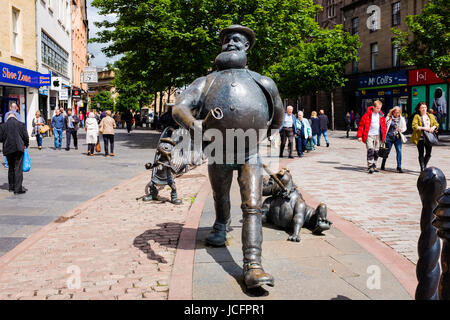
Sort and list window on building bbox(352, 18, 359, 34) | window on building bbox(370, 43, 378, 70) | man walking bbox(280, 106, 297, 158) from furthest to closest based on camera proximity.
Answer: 1. window on building bbox(352, 18, 359, 34)
2. window on building bbox(370, 43, 378, 70)
3. man walking bbox(280, 106, 297, 158)

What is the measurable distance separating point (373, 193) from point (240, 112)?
554 cm

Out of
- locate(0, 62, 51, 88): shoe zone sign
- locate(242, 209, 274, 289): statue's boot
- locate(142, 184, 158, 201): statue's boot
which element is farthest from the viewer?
locate(0, 62, 51, 88): shoe zone sign

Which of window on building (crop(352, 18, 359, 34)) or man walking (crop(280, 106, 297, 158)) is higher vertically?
window on building (crop(352, 18, 359, 34))

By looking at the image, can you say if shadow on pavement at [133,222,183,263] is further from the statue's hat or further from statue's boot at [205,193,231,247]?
the statue's hat

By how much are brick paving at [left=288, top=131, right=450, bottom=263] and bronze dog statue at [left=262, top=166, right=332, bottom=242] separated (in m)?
0.79

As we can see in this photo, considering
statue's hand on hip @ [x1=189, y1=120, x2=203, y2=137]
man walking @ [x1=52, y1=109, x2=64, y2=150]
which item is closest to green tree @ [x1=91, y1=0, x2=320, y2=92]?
man walking @ [x1=52, y1=109, x2=64, y2=150]

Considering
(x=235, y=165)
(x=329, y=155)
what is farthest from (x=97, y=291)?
(x=329, y=155)

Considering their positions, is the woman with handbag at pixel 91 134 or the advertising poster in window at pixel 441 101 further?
the advertising poster in window at pixel 441 101

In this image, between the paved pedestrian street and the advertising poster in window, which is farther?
the advertising poster in window

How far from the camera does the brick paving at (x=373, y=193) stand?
5.52 m

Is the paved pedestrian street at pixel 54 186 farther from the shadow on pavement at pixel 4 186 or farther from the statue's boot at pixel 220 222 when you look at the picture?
the statue's boot at pixel 220 222

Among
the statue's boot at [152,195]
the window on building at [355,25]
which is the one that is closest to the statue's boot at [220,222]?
the statue's boot at [152,195]

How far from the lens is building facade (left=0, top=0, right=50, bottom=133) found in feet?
68.1

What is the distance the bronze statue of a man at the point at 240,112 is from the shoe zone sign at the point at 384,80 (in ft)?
107
